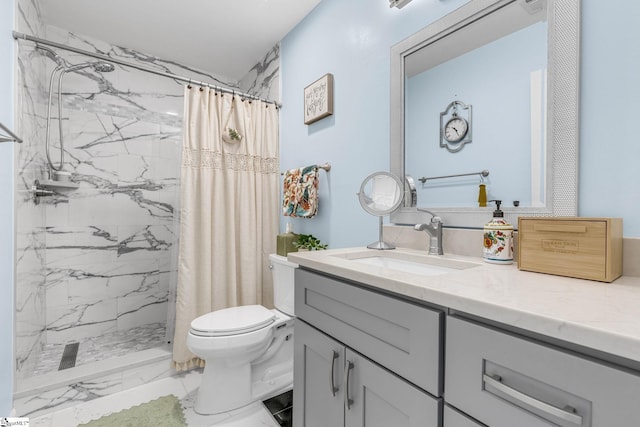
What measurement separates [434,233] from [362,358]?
1.94 feet

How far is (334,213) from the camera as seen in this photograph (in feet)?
5.90

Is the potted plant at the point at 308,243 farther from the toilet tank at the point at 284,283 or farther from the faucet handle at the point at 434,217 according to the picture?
the faucet handle at the point at 434,217

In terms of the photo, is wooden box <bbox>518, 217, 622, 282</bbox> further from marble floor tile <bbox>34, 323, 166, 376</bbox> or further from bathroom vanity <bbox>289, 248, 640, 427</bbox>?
marble floor tile <bbox>34, 323, 166, 376</bbox>

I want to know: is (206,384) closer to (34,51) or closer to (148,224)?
(148,224)

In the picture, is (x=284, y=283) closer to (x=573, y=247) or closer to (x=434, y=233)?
Answer: (x=434, y=233)

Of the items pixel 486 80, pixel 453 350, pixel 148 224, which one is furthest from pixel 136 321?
pixel 486 80

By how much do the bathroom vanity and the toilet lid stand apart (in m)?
0.59

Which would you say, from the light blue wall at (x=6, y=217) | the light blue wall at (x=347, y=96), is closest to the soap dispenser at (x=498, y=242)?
the light blue wall at (x=347, y=96)

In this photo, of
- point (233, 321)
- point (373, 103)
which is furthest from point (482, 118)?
point (233, 321)

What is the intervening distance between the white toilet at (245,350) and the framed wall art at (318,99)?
0.95 meters

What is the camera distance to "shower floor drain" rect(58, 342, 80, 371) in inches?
76.0

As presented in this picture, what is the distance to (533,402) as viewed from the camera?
483mm

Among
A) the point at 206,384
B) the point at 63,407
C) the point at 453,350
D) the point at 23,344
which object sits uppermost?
the point at 453,350

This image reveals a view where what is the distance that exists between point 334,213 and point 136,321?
2.13m
